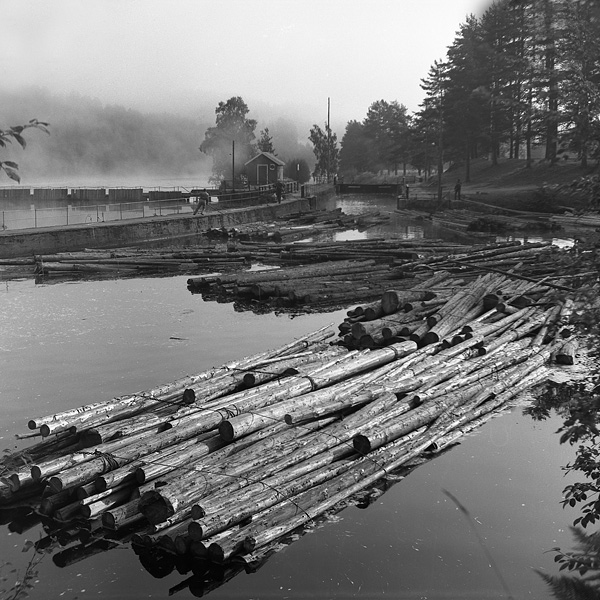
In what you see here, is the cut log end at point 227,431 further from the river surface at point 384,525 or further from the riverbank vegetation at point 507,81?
the riverbank vegetation at point 507,81

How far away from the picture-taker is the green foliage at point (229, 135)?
405ft

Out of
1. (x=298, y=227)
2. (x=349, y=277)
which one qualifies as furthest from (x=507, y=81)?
(x=349, y=277)

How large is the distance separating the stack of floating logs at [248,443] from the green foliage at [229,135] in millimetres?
108745

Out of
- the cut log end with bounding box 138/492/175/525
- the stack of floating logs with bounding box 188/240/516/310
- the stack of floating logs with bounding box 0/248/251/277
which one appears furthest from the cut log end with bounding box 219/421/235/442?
the stack of floating logs with bounding box 0/248/251/277

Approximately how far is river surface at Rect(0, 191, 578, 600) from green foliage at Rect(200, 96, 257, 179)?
105584 mm

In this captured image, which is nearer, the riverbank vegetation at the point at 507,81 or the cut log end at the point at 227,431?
the cut log end at the point at 227,431

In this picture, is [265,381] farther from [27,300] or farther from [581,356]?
[27,300]

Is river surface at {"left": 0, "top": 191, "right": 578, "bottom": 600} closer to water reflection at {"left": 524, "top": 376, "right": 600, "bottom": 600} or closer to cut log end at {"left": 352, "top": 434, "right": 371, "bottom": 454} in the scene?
water reflection at {"left": 524, "top": 376, "right": 600, "bottom": 600}

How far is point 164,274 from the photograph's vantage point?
28984mm

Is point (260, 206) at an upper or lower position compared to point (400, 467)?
upper

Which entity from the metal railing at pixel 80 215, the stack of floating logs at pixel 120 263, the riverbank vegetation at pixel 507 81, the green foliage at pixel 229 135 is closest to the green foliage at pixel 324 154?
the green foliage at pixel 229 135

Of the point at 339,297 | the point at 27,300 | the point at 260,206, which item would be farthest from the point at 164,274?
the point at 260,206

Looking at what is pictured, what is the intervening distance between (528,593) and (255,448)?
3.45 m

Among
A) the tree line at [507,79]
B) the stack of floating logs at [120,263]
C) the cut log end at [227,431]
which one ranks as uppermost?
the tree line at [507,79]
